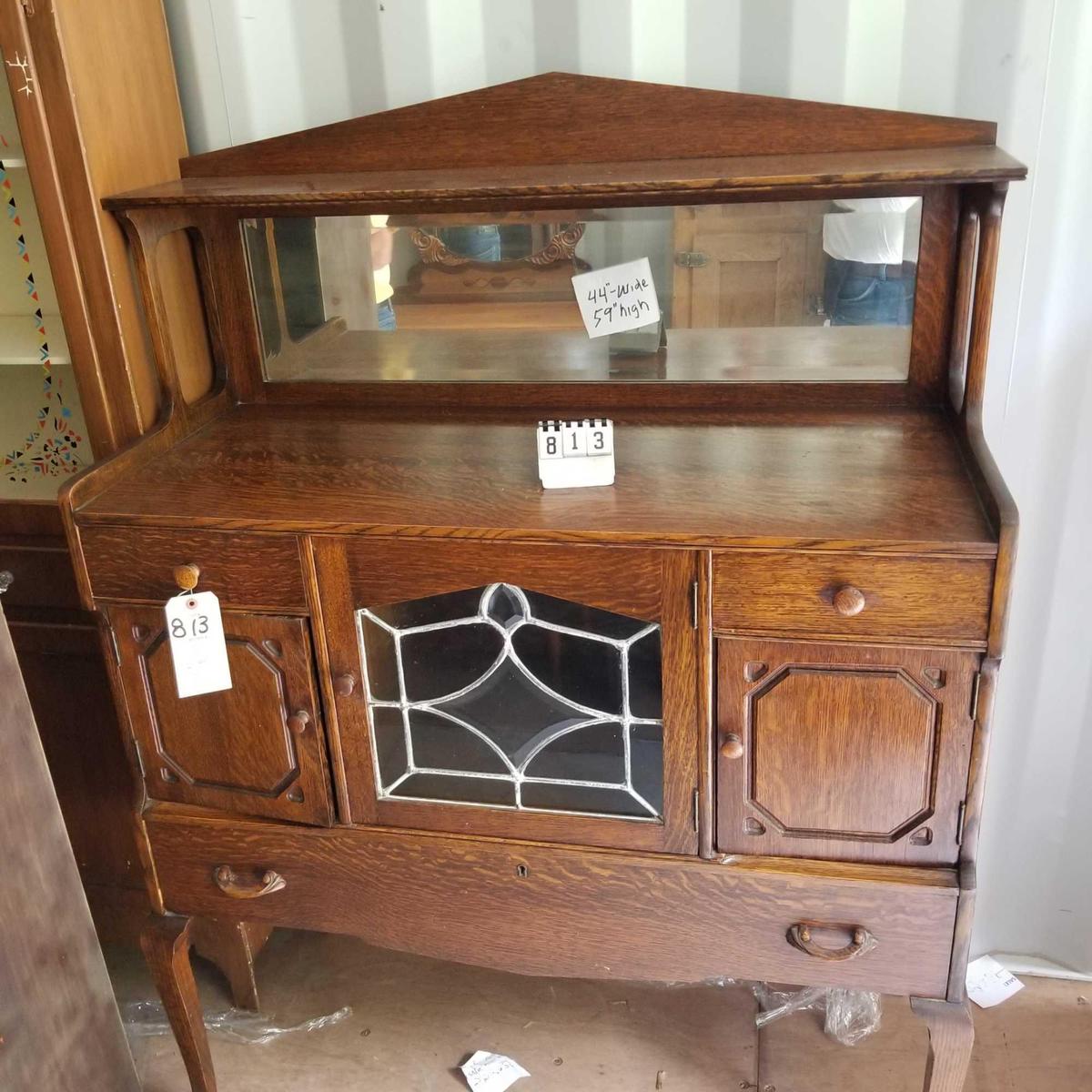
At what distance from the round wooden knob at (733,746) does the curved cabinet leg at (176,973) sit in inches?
31.7

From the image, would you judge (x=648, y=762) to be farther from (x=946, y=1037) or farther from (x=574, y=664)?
(x=946, y=1037)

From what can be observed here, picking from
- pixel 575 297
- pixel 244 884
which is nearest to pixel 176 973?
pixel 244 884

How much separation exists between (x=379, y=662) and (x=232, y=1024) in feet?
2.93

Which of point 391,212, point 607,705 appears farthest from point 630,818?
point 391,212

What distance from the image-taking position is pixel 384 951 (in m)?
1.95

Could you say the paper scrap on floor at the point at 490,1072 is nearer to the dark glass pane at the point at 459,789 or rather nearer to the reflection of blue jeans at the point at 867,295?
the dark glass pane at the point at 459,789

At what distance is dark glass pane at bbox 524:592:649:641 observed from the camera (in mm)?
1231

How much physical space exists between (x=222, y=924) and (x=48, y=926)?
1.68 ft

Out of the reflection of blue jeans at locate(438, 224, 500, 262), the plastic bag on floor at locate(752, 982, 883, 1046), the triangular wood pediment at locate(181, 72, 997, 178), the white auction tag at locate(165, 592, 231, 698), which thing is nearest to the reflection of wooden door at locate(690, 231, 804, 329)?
the triangular wood pediment at locate(181, 72, 997, 178)

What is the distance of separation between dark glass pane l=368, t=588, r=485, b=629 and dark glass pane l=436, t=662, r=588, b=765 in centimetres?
9

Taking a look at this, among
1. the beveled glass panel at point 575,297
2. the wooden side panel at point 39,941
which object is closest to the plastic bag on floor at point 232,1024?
the wooden side panel at point 39,941

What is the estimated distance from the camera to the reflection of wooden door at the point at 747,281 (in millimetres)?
1454

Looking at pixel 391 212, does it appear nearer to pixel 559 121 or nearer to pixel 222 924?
pixel 559 121

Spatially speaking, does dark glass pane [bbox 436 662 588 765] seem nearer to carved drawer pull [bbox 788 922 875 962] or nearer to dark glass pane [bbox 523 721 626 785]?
dark glass pane [bbox 523 721 626 785]
